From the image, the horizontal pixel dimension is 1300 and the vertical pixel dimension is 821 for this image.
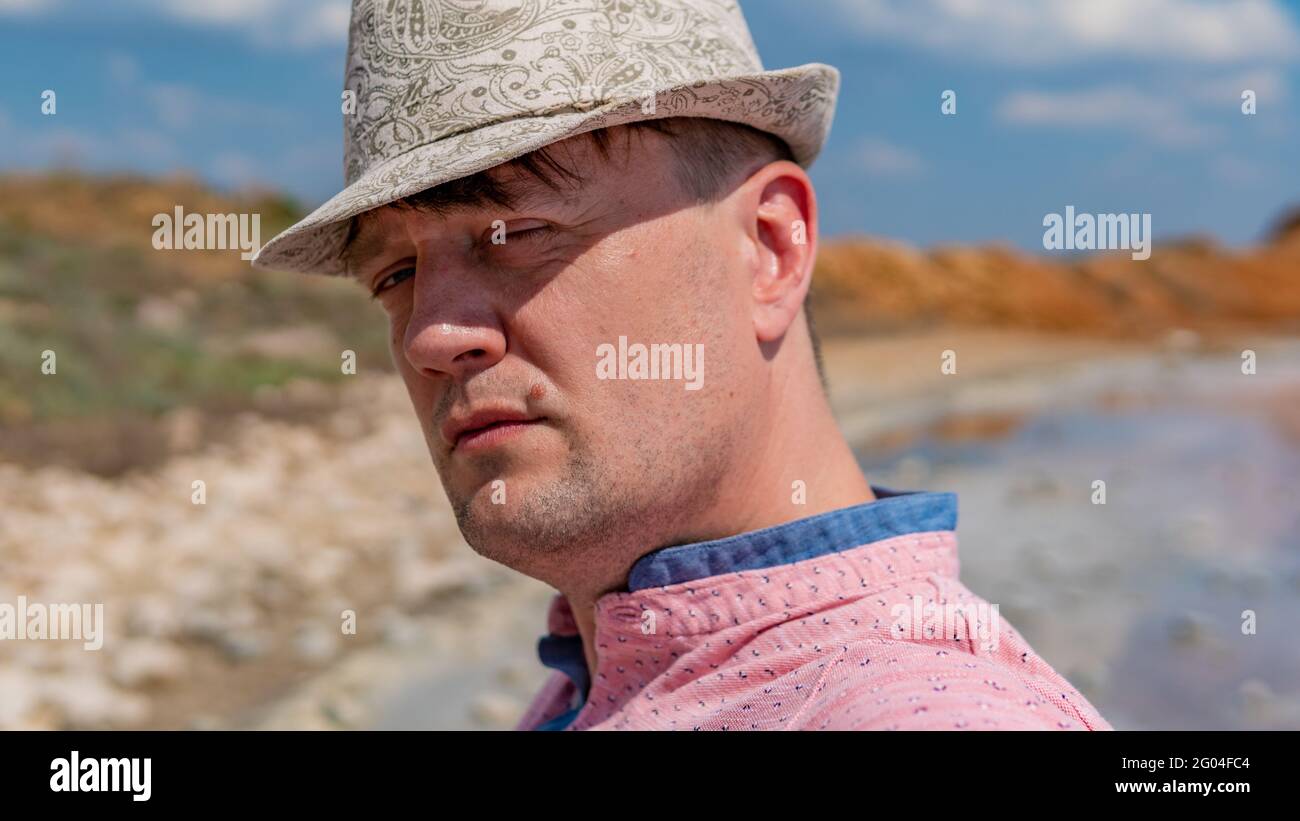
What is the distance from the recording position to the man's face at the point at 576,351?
1.58 meters

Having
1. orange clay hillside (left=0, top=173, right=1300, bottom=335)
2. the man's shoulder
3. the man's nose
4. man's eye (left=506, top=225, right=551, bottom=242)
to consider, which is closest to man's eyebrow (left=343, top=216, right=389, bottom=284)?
the man's nose

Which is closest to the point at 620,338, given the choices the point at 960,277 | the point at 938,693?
the point at 938,693

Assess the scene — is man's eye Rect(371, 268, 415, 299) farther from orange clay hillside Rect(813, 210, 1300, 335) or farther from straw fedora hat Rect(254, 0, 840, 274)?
orange clay hillside Rect(813, 210, 1300, 335)

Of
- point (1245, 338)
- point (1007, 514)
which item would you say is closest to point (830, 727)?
point (1007, 514)

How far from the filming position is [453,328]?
62.4 inches

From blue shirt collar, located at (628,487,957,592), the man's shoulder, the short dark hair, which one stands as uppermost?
the short dark hair

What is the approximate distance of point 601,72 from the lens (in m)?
1.57

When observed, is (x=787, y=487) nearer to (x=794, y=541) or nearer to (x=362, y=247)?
(x=794, y=541)

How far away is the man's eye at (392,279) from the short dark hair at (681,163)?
0.09 meters

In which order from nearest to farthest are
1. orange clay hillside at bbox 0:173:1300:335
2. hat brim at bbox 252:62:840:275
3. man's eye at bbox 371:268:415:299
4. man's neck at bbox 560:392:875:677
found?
hat brim at bbox 252:62:840:275, man's neck at bbox 560:392:875:677, man's eye at bbox 371:268:415:299, orange clay hillside at bbox 0:173:1300:335

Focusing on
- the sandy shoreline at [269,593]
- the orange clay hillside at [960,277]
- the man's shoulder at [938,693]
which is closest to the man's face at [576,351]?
the man's shoulder at [938,693]

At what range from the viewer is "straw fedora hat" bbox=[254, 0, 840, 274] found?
5.05 feet

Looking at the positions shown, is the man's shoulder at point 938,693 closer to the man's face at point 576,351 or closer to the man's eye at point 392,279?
the man's face at point 576,351
